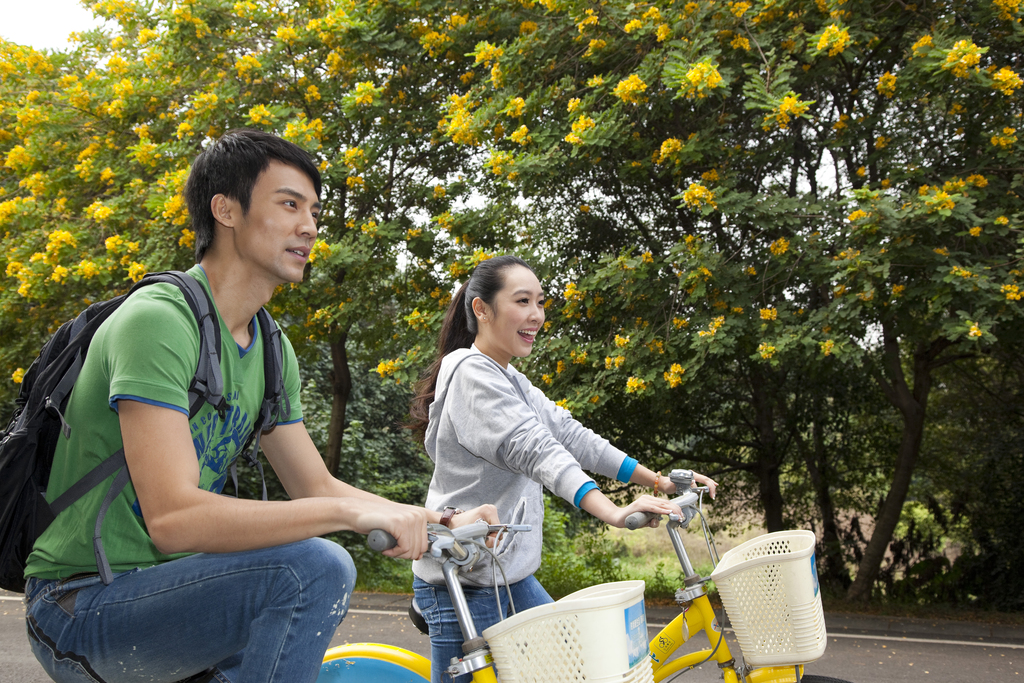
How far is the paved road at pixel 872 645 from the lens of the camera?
540cm

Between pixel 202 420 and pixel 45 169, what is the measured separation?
9825mm

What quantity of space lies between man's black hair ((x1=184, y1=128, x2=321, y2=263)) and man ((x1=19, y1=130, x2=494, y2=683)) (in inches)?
6.6

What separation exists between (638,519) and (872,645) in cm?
516

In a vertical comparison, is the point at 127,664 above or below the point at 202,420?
below

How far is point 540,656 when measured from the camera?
1.61 metres

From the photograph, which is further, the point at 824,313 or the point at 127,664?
the point at 824,313

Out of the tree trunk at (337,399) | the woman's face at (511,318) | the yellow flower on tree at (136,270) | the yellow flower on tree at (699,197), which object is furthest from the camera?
the tree trunk at (337,399)

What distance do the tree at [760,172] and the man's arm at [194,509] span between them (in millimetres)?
4857

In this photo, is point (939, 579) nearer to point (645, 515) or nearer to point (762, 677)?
point (762, 677)

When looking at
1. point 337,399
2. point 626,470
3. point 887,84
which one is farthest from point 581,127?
point 337,399

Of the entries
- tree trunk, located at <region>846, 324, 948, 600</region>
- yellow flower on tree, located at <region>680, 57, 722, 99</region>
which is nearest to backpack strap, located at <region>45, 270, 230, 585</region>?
yellow flower on tree, located at <region>680, 57, 722, 99</region>

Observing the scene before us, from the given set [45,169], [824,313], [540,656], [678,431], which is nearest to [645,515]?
[540,656]

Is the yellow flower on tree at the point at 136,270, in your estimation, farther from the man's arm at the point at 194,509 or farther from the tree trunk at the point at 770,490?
the tree trunk at the point at 770,490

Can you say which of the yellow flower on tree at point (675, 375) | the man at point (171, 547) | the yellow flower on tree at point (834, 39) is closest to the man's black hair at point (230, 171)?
the man at point (171, 547)
